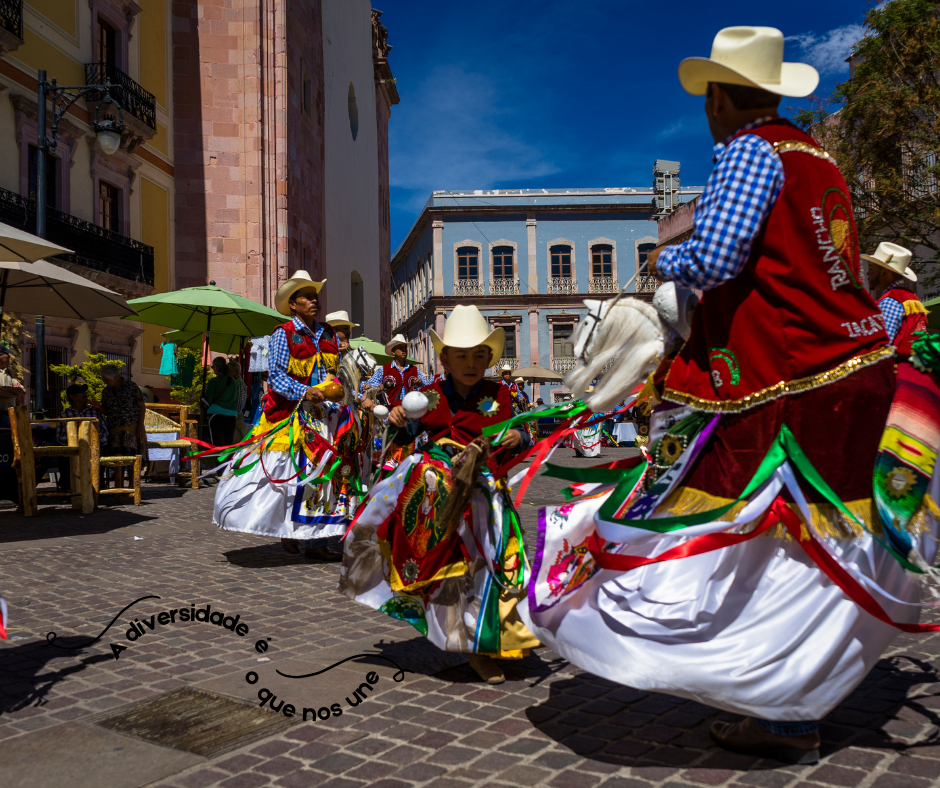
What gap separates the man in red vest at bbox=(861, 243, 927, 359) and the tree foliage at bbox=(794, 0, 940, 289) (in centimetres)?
1406

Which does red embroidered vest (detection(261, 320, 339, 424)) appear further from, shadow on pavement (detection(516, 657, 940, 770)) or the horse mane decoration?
the horse mane decoration

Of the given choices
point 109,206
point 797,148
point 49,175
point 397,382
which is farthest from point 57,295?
point 109,206

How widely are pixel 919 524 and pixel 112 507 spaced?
10331mm

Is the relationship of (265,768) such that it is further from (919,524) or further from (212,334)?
(212,334)

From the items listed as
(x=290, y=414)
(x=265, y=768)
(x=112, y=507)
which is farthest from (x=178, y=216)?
(x=265, y=768)

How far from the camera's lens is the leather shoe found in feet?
9.25

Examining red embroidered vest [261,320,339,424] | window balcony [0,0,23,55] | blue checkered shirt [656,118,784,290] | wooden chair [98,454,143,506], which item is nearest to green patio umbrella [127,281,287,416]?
wooden chair [98,454,143,506]

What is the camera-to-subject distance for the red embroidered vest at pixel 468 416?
4.17 metres

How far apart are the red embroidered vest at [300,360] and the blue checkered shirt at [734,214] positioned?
15.7ft

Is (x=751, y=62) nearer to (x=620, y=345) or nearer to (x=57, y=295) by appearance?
(x=620, y=345)

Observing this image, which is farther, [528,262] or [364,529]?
[528,262]

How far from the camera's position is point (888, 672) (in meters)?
3.90

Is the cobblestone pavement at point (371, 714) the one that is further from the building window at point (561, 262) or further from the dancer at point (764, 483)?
the building window at point (561, 262)

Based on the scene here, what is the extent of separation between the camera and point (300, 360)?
711 centimetres
